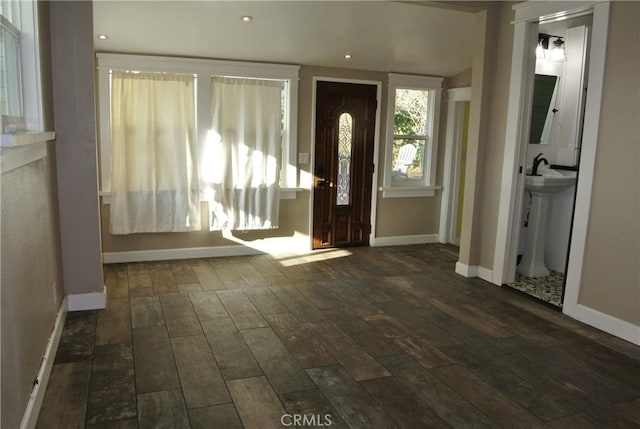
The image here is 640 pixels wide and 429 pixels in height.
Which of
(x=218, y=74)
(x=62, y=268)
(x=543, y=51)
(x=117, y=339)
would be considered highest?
(x=543, y=51)

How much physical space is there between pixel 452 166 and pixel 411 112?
2.89 feet

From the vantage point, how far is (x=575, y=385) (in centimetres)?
280

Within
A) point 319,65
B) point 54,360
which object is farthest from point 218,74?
point 54,360

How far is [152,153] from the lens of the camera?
5090mm

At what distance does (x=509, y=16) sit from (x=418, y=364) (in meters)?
3.24

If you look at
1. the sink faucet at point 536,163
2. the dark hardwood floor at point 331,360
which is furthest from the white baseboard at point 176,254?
the sink faucet at point 536,163

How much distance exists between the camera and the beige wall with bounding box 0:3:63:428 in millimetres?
1862

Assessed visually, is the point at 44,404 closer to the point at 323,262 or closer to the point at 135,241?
the point at 135,241

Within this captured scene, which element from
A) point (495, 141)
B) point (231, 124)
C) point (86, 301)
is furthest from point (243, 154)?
point (495, 141)

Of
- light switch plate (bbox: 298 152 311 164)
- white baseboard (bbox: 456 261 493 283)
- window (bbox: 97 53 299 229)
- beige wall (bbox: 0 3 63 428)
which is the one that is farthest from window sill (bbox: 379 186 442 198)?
beige wall (bbox: 0 3 63 428)

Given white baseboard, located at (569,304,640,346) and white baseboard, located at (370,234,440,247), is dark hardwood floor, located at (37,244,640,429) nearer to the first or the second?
white baseboard, located at (569,304,640,346)

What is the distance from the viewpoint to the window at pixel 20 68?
2455mm

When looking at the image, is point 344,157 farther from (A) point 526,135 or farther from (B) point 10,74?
(B) point 10,74

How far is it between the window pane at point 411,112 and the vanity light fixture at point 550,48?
1522 millimetres
